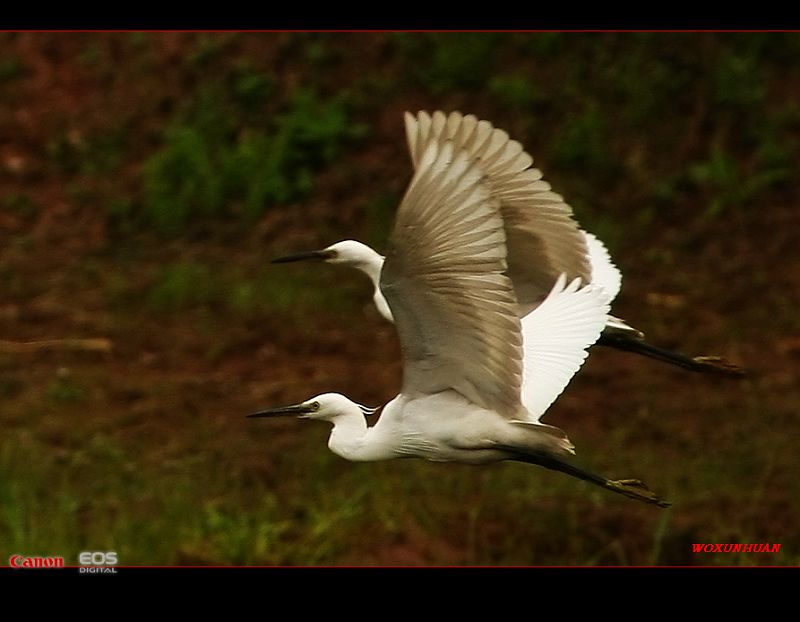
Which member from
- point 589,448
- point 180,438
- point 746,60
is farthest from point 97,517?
point 746,60

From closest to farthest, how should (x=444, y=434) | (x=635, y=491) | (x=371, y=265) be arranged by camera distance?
(x=444, y=434) → (x=635, y=491) → (x=371, y=265)

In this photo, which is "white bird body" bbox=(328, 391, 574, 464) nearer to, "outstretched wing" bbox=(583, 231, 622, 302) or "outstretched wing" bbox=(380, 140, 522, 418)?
"outstretched wing" bbox=(380, 140, 522, 418)

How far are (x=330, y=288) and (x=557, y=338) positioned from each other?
3669mm

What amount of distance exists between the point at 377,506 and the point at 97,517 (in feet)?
3.81

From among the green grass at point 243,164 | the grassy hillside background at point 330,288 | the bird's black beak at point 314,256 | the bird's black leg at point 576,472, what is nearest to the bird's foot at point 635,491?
the bird's black leg at point 576,472

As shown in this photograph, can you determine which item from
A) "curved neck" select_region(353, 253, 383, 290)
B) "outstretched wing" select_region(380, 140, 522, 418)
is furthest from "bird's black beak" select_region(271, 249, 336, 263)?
"outstretched wing" select_region(380, 140, 522, 418)

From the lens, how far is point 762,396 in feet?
26.7

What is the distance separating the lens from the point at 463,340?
4730 millimetres

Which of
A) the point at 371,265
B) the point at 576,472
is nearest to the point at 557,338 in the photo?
the point at 576,472

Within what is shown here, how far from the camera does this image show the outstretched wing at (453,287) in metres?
4.25

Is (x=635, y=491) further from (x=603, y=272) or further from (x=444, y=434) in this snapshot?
(x=603, y=272)

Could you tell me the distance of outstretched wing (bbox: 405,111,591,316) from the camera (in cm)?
549

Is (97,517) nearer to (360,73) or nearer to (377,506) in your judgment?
(377,506)

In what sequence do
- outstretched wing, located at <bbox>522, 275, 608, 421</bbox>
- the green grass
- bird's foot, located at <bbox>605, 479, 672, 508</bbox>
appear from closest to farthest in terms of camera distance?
outstretched wing, located at <bbox>522, 275, 608, 421</bbox>, bird's foot, located at <bbox>605, 479, 672, 508</bbox>, the green grass
